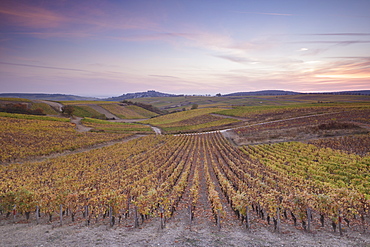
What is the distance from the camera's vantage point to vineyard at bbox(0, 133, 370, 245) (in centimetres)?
1398

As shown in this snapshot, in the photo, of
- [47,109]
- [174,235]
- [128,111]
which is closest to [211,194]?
[174,235]

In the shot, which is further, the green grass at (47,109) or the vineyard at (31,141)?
the green grass at (47,109)

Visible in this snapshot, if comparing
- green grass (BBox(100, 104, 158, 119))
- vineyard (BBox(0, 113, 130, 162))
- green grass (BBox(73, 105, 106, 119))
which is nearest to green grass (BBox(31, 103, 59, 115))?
green grass (BBox(73, 105, 106, 119))

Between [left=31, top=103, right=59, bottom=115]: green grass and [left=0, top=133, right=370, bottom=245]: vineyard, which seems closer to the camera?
[left=0, top=133, right=370, bottom=245]: vineyard

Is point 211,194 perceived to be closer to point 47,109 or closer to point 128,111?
point 47,109

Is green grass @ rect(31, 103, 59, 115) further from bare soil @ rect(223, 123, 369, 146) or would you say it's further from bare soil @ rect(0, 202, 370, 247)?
bare soil @ rect(0, 202, 370, 247)

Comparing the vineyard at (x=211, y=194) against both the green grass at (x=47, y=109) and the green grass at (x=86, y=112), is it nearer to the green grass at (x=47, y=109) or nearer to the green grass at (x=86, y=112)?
the green grass at (x=47, y=109)

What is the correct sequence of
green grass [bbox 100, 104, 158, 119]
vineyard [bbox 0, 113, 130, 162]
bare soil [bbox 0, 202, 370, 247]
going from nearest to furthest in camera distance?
1. bare soil [bbox 0, 202, 370, 247]
2. vineyard [bbox 0, 113, 130, 162]
3. green grass [bbox 100, 104, 158, 119]

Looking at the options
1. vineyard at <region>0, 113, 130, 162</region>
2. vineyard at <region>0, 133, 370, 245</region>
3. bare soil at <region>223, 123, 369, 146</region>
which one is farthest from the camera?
bare soil at <region>223, 123, 369, 146</region>

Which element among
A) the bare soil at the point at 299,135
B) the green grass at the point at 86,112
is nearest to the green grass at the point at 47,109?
the green grass at the point at 86,112

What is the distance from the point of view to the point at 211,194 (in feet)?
52.0

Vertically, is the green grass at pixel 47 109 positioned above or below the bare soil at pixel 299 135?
above

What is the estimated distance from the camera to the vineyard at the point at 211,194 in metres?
14.0

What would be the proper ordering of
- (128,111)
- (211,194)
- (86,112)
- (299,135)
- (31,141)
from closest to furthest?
(211,194) → (31,141) → (299,135) → (86,112) → (128,111)
